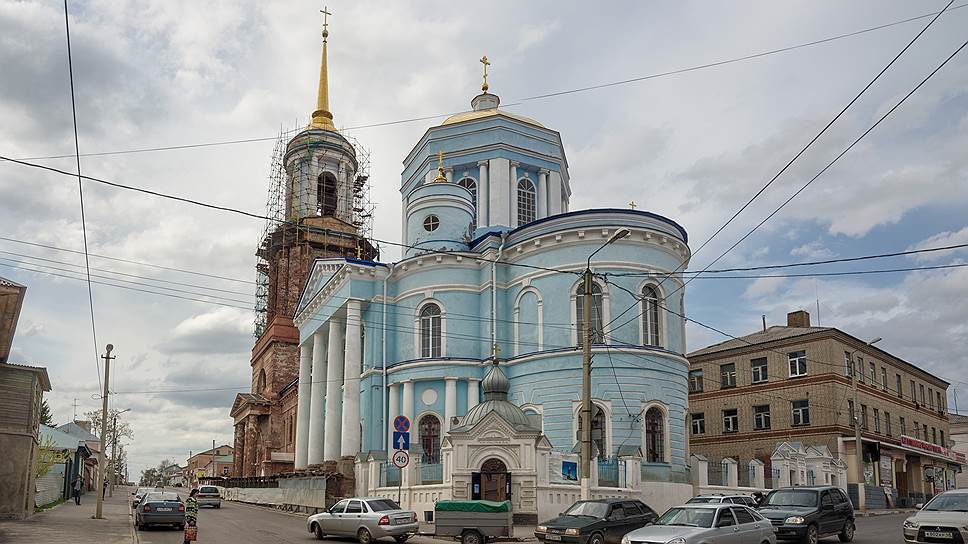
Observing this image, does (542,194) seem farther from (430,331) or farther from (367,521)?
(367,521)

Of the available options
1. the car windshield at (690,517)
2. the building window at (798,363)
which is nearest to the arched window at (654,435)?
the car windshield at (690,517)

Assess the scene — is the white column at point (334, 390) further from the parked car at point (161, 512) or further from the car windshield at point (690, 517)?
the car windshield at point (690, 517)

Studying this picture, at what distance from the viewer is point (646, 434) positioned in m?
31.6

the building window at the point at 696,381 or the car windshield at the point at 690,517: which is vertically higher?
the building window at the point at 696,381

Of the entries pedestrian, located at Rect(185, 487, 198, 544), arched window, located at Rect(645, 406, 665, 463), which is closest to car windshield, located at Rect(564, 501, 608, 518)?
pedestrian, located at Rect(185, 487, 198, 544)

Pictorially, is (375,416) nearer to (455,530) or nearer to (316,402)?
(316,402)

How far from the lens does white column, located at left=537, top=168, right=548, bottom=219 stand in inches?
1735

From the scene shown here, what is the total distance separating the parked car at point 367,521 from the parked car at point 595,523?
13.0ft

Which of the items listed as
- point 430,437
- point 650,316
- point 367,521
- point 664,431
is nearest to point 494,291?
point 650,316

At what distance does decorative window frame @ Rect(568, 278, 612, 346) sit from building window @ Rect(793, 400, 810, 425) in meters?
20.3

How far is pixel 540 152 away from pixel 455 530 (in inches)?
1024

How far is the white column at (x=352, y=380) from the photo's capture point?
37062mm

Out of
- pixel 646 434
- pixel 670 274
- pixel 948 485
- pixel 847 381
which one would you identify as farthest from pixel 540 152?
pixel 948 485

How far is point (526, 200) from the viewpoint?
4403 cm
